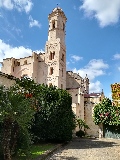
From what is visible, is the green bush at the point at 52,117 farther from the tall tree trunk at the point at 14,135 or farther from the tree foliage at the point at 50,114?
the tall tree trunk at the point at 14,135

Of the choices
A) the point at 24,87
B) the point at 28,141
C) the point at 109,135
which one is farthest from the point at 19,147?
the point at 109,135

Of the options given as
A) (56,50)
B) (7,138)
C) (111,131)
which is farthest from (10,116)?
(56,50)

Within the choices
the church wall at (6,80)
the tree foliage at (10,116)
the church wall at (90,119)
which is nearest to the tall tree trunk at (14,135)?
the tree foliage at (10,116)

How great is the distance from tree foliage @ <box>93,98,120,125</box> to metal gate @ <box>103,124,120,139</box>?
95 centimetres

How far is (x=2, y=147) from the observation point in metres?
9.49

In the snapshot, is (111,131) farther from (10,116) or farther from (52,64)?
(52,64)

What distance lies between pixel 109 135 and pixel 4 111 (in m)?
22.1

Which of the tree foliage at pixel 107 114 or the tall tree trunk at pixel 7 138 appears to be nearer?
the tall tree trunk at pixel 7 138

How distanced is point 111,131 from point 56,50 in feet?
83.1

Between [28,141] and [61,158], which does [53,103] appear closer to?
[61,158]

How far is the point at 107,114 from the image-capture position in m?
27.7

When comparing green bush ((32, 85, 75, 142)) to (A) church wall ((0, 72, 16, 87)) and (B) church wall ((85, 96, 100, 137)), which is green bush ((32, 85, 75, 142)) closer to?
(A) church wall ((0, 72, 16, 87))

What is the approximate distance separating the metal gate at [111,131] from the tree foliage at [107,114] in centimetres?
95

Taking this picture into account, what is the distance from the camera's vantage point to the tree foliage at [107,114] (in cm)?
2741
